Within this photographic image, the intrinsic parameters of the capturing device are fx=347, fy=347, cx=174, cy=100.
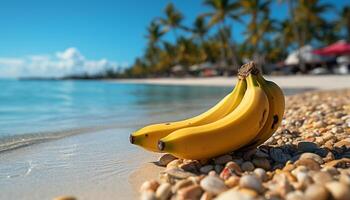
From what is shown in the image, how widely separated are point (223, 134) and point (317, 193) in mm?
909

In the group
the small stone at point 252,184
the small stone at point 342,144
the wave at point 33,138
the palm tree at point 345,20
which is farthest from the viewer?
the palm tree at point 345,20

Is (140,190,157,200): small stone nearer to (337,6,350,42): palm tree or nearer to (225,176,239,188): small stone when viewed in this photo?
(225,176,239,188): small stone

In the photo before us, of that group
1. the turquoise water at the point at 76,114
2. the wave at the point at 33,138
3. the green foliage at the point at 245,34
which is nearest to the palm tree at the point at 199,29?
the green foliage at the point at 245,34

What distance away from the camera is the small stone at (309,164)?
7.72 ft

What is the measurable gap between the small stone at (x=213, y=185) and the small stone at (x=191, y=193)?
4cm

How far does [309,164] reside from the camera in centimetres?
239

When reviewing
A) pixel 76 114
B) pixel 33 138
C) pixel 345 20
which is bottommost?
pixel 76 114

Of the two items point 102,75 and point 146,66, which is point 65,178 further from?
point 102,75

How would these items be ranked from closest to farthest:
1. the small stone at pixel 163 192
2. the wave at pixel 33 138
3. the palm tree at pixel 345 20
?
the small stone at pixel 163 192 < the wave at pixel 33 138 < the palm tree at pixel 345 20

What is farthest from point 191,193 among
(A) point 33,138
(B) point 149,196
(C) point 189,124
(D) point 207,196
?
(A) point 33,138

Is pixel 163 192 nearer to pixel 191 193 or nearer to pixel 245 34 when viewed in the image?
pixel 191 193

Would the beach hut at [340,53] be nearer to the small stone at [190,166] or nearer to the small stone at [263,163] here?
the small stone at [263,163]

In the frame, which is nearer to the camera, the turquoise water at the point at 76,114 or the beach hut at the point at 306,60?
the turquoise water at the point at 76,114

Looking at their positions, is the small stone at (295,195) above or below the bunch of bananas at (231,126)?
below
